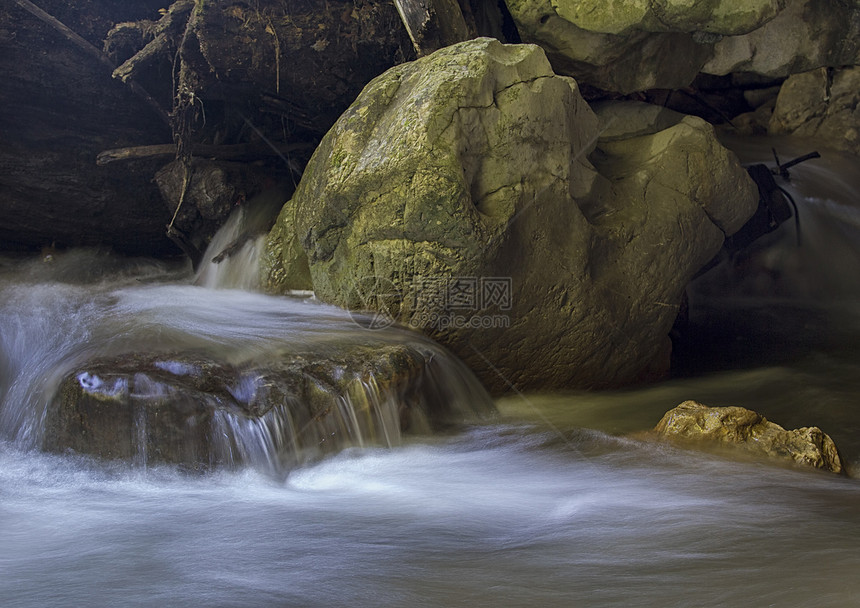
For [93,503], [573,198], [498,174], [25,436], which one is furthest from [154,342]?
[573,198]

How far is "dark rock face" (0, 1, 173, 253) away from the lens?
270 inches

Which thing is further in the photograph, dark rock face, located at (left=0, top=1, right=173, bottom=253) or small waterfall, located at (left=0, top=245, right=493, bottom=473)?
dark rock face, located at (left=0, top=1, right=173, bottom=253)

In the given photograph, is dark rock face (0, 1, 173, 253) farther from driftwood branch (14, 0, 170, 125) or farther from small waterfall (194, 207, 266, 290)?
small waterfall (194, 207, 266, 290)

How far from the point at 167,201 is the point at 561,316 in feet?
14.3

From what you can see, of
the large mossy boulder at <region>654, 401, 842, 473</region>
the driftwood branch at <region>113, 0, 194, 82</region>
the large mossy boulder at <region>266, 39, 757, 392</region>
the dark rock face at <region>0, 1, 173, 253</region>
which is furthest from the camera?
the dark rock face at <region>0, 1, 173, 253</region>

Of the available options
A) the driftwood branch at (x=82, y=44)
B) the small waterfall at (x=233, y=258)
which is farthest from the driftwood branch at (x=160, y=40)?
the small waterfall at (x=233, y=258)

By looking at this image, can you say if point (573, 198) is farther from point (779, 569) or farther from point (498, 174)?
point (779, 569)

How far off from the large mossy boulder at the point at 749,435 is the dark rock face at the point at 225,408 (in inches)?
61.1

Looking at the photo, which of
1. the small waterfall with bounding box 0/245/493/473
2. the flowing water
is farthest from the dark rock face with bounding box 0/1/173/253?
the small waterfall with bounding box 0/245/493/473

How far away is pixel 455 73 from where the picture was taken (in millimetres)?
4695

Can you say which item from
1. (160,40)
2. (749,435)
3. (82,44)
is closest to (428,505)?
(749,435)

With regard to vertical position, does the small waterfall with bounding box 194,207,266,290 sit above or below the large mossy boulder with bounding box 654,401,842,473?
above

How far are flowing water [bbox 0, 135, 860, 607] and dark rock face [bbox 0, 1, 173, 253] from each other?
2013mm

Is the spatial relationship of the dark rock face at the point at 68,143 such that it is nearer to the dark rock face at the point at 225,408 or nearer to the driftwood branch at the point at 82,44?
the driftwood branch at the point at 82,44
